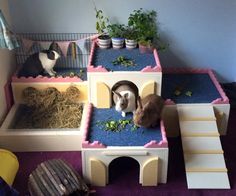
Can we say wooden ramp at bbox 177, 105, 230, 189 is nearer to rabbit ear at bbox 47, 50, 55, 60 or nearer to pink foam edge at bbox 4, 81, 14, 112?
rabbit ear at bbox 47, 50, 55, 60

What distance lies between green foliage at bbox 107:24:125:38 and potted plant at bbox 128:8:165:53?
8cm

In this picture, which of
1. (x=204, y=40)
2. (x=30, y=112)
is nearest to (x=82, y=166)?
(x=30, y=112)

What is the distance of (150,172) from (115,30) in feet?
3.33

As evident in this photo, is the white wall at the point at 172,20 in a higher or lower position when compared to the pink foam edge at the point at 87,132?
higher

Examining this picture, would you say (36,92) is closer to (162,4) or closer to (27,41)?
(27,41)

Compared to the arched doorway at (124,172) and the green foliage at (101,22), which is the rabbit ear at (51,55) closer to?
the green foliage at (101,22)

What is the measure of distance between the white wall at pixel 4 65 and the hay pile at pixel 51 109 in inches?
5.5

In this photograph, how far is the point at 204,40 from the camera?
2.67 m

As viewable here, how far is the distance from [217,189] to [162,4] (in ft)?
4.14

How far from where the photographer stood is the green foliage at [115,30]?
8.21 ft

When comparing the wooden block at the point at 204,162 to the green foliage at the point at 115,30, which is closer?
the wooden block at the point at 204,162

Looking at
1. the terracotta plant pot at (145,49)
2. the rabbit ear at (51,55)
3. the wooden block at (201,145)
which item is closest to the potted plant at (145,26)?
the terracotta plant pot at (145,49)

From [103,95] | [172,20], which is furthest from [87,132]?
[172,20]

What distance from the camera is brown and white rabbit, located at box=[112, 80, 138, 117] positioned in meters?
2.12
